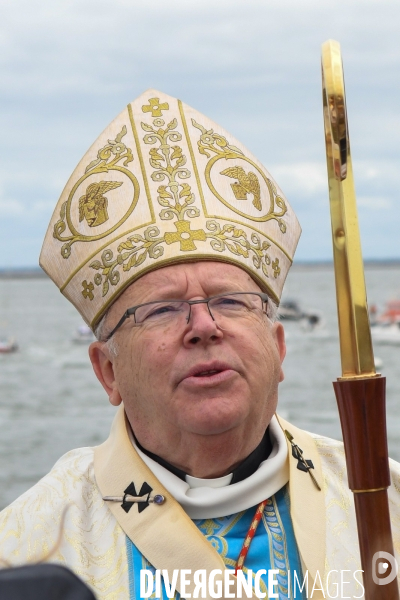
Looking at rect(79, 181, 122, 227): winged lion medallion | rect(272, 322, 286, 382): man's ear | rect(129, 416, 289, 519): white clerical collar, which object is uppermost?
rect(79, 181, 122, 227): winged lion medallion

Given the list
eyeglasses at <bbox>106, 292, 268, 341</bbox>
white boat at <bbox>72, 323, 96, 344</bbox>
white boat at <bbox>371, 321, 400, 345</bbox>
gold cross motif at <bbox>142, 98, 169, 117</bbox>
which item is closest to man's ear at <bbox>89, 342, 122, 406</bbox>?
eyeglasses at <bbox>106, 292, 268, 341</bbox>

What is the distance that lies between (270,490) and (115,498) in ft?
1.84

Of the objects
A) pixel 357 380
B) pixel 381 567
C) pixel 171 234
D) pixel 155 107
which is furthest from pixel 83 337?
pixel 357 380

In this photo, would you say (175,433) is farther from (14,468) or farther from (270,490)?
(14,468)

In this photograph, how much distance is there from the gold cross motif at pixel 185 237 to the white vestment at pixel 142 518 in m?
0.70

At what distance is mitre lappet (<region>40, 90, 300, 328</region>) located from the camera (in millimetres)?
3785

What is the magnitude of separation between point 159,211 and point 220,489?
106 cm

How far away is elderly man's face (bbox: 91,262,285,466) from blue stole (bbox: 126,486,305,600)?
291mm

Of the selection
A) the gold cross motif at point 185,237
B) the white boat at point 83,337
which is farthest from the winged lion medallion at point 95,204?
the white boat at point 83,337

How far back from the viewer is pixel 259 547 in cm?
356

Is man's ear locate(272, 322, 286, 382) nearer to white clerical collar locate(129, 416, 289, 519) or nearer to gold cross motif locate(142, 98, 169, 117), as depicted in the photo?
white clerical collar locate(129, 416, 289, 519)

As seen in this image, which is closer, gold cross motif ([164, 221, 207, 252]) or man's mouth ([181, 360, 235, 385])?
man's mouth ([181, 360, 235, 385])

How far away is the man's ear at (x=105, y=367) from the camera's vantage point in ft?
12.6

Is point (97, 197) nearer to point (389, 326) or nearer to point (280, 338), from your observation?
point (280, 338)
